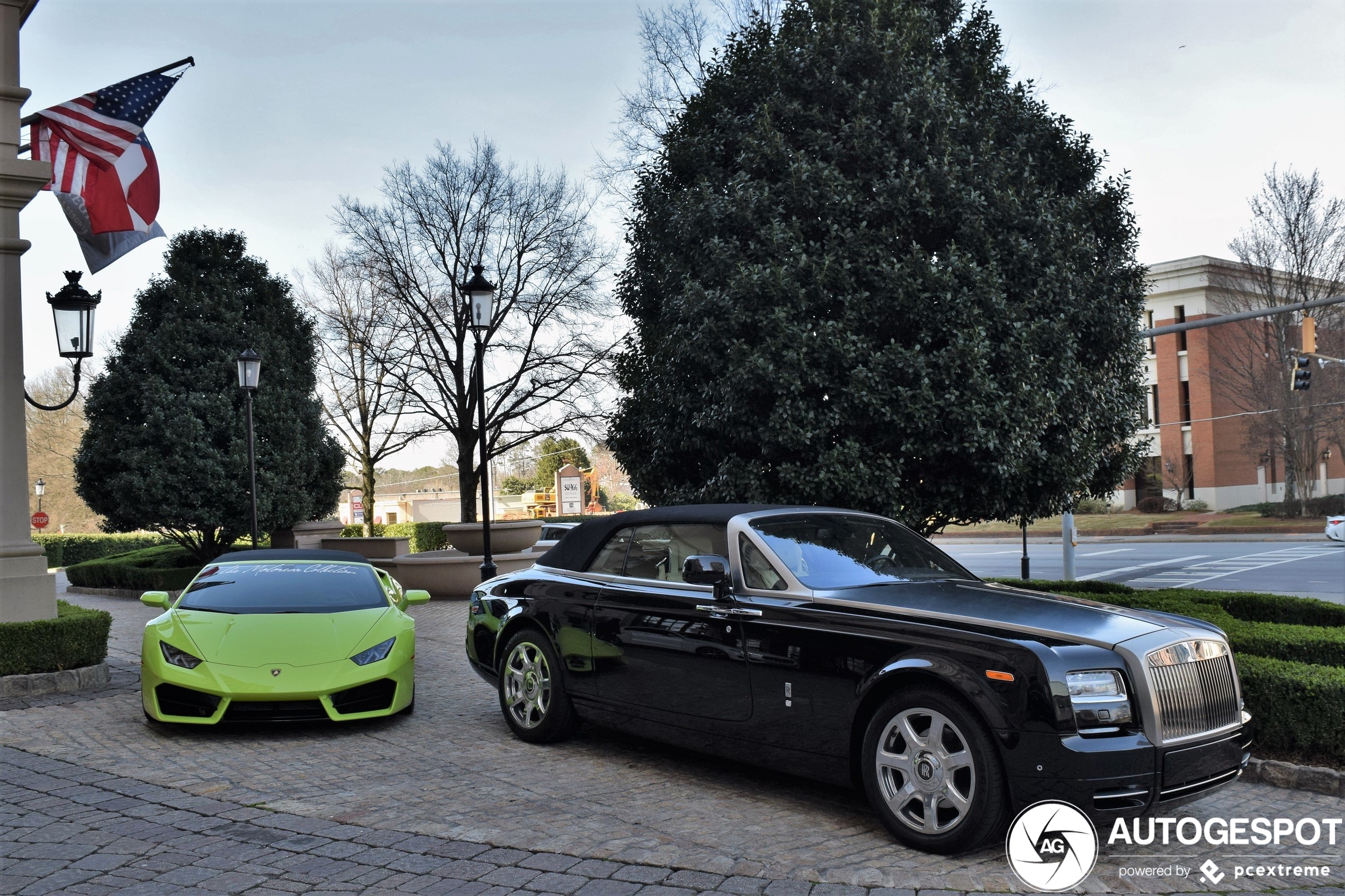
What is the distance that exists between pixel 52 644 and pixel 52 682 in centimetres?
34

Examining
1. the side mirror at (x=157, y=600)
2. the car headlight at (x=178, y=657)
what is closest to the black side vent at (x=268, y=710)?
the car headlight at (x=178, y=657)

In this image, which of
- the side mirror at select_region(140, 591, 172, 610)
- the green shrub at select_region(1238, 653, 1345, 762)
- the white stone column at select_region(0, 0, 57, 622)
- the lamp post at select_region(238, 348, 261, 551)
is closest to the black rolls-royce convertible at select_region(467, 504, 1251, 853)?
the green shrub at select_region(1238, 653, 1345, 762)

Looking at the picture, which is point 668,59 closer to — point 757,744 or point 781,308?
point 781,308

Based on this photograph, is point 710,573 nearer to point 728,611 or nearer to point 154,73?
point 728,611

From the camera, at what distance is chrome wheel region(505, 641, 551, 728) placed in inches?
271

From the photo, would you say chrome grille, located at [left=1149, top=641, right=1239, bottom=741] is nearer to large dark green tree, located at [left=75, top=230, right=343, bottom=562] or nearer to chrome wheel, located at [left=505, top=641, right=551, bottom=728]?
chrome wheel, located at [left=505, top=641, right=551, bottom=728]

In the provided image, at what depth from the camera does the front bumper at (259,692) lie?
6.91m

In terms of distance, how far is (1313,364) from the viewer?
147ft

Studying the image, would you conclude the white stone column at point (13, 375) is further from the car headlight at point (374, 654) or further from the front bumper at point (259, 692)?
the car headlight at point (374, 654)

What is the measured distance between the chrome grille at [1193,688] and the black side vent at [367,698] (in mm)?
5099

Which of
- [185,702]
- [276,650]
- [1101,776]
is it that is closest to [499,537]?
[276,650]

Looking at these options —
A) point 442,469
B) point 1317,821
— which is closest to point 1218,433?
point 1317,821

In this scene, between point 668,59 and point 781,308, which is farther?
point 668,59

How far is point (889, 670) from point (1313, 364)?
158 ft
